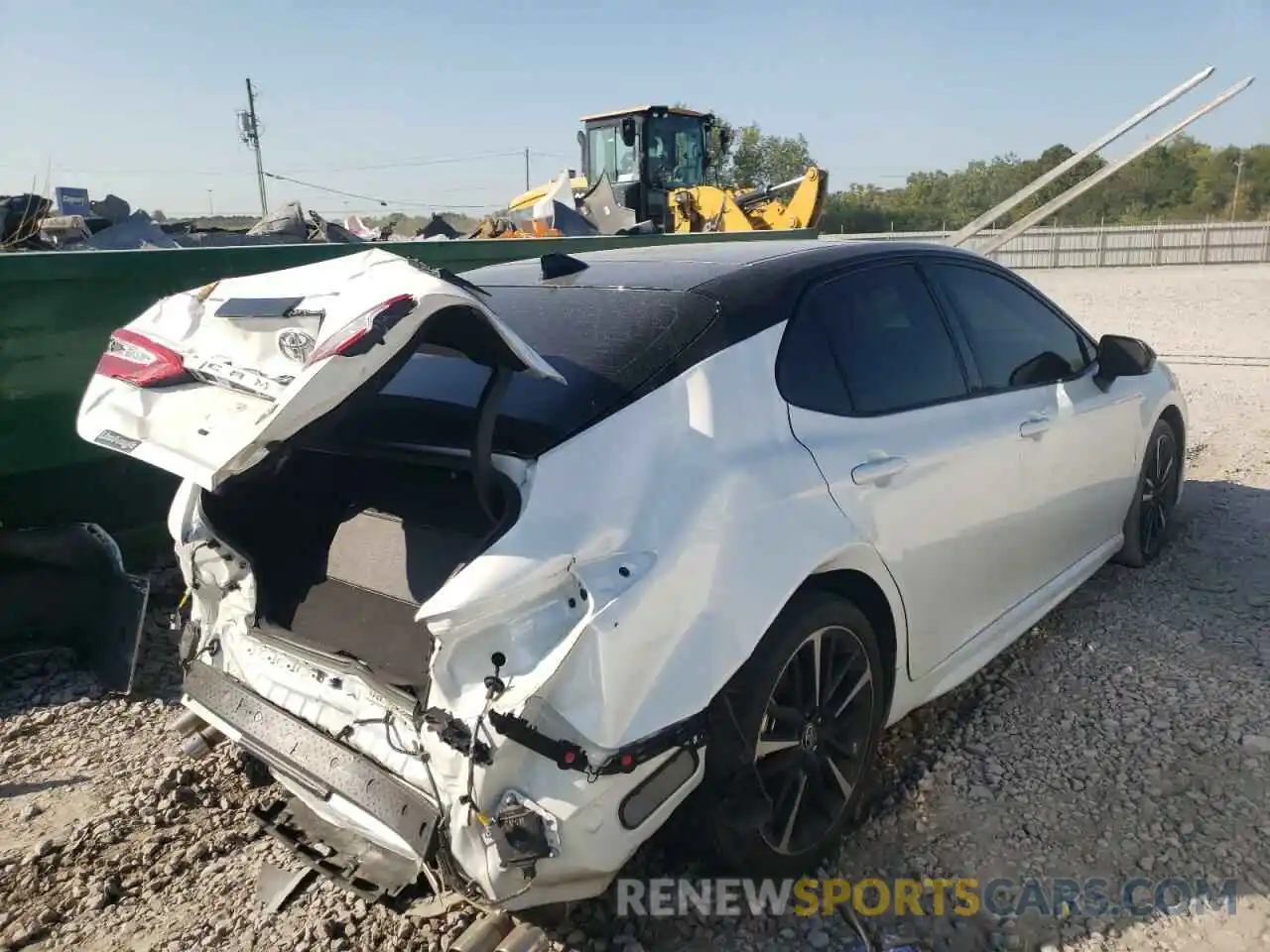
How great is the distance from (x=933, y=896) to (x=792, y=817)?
18.3 inches

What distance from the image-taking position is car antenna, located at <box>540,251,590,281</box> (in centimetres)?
322

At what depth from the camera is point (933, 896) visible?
8.68 ft

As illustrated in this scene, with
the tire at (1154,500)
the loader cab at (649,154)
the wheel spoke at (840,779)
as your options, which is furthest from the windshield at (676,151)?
the wheel spoke at (840,779)

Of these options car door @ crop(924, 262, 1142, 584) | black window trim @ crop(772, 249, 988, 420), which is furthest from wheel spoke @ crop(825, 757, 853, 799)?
car door @ crop(924, 262, 1142, 584)

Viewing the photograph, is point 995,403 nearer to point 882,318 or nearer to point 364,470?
point 882,318

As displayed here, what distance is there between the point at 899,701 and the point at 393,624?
158cm

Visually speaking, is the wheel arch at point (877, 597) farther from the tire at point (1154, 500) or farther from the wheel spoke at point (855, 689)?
the tire at point (1154, 500)

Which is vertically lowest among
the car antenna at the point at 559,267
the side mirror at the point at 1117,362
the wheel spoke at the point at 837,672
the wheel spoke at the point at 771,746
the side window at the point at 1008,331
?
the wheel spoke at the point at 771,746

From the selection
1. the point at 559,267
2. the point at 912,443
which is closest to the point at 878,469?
the point at 912,443

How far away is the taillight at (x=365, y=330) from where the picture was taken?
195cm

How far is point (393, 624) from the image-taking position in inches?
97.5

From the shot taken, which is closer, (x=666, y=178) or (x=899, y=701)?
(x=899, y=701)

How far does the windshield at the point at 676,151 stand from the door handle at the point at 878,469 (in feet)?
41.1

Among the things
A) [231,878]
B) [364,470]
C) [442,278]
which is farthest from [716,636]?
[231,878]
